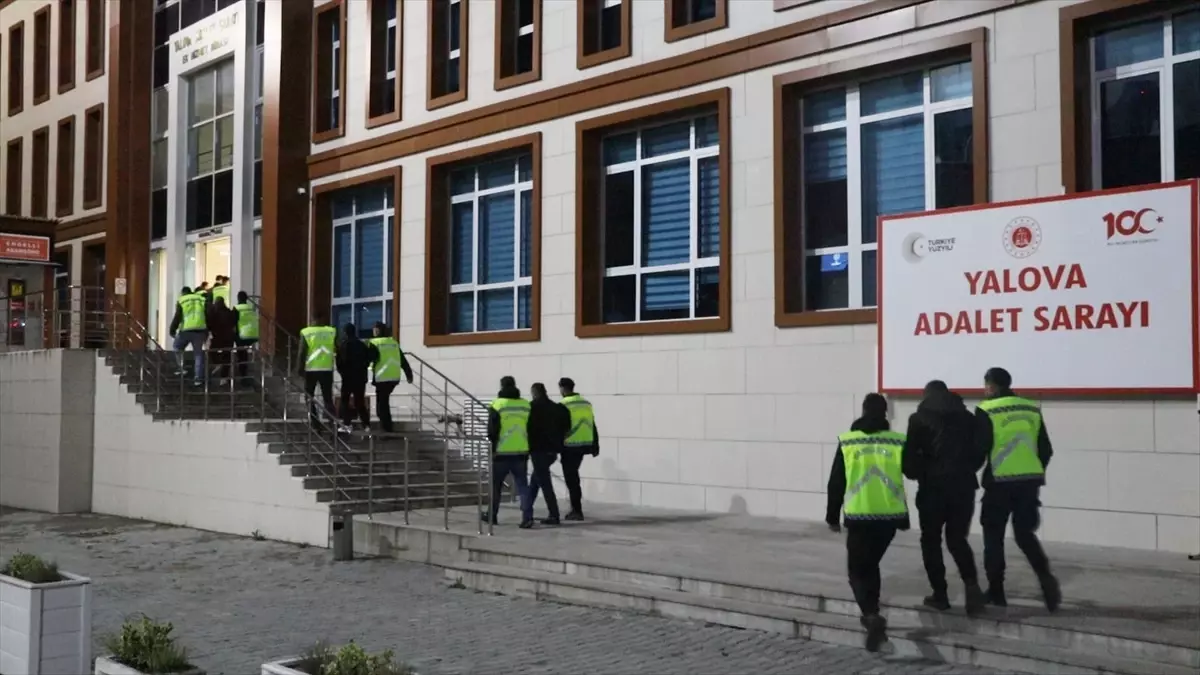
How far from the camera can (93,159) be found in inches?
1228

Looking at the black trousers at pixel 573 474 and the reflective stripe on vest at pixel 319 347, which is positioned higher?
the reflective stripe on vest at pixel 319 347

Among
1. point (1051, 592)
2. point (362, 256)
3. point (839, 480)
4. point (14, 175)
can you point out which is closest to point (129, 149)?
point (14, 175)

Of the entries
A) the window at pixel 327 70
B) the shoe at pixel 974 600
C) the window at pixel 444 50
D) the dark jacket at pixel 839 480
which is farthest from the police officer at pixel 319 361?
the shoe at pixel 974 600

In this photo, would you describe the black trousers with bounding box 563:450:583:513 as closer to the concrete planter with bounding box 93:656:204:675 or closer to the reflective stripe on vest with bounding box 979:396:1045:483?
the reflective stripe on vest with bounding box 979:396:1045:483

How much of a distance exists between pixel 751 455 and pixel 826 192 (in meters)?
3.44

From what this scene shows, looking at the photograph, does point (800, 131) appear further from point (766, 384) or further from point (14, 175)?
point (14, 175)

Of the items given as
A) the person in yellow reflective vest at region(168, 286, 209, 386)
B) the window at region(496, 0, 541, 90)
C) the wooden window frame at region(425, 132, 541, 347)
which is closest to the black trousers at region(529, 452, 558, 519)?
the wooden window frame at region(425, 132, 541, 347)

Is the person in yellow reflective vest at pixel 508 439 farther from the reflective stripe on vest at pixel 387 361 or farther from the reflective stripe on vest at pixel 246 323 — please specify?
the reflective stripe on vest at pixel 246 323

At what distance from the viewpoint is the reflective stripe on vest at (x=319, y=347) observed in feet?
57.0

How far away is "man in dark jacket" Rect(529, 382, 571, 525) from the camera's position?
14.1 m

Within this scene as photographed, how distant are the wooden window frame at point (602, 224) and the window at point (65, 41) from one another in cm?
2045

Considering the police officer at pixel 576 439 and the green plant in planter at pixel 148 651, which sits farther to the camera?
the police officer at pixel 576 439

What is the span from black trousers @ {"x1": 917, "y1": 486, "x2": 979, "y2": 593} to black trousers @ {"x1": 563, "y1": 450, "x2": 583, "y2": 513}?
612 cm

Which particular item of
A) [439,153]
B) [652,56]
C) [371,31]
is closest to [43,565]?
[652,56]
